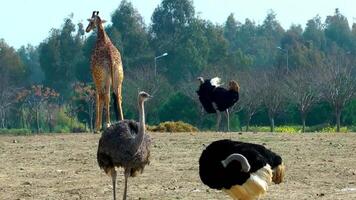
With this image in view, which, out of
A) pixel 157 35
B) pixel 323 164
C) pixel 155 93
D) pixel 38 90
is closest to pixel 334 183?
pixel 323 164

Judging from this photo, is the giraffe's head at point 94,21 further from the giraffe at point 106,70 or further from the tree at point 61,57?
the tree at point 61,57

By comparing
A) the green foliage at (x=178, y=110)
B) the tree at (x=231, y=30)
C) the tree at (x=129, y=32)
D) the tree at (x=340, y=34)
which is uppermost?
the tree at (x=231, y=30)

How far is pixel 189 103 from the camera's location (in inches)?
1618

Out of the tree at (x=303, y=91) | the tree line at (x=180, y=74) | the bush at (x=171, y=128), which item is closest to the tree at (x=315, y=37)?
the tree line at (x=180, y=74)

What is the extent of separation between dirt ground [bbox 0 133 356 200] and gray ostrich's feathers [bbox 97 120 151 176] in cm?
65

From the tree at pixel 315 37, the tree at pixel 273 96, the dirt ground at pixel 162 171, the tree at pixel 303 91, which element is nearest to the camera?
the dirt ground at pixel 162 171

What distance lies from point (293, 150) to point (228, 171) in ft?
26.8

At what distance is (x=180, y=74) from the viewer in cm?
5881

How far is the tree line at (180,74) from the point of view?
132 feet

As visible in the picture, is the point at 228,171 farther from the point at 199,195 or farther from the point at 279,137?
the point at 279,137

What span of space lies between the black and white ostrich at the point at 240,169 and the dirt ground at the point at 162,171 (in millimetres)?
1853

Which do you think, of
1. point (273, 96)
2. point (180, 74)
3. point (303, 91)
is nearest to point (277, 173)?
point (303, 91)

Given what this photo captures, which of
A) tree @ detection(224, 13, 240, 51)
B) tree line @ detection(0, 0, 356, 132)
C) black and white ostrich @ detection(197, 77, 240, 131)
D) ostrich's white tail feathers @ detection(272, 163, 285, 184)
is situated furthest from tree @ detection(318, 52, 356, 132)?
tree @ detection(224, 13, 240, 51)

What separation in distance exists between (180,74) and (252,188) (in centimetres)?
4913
